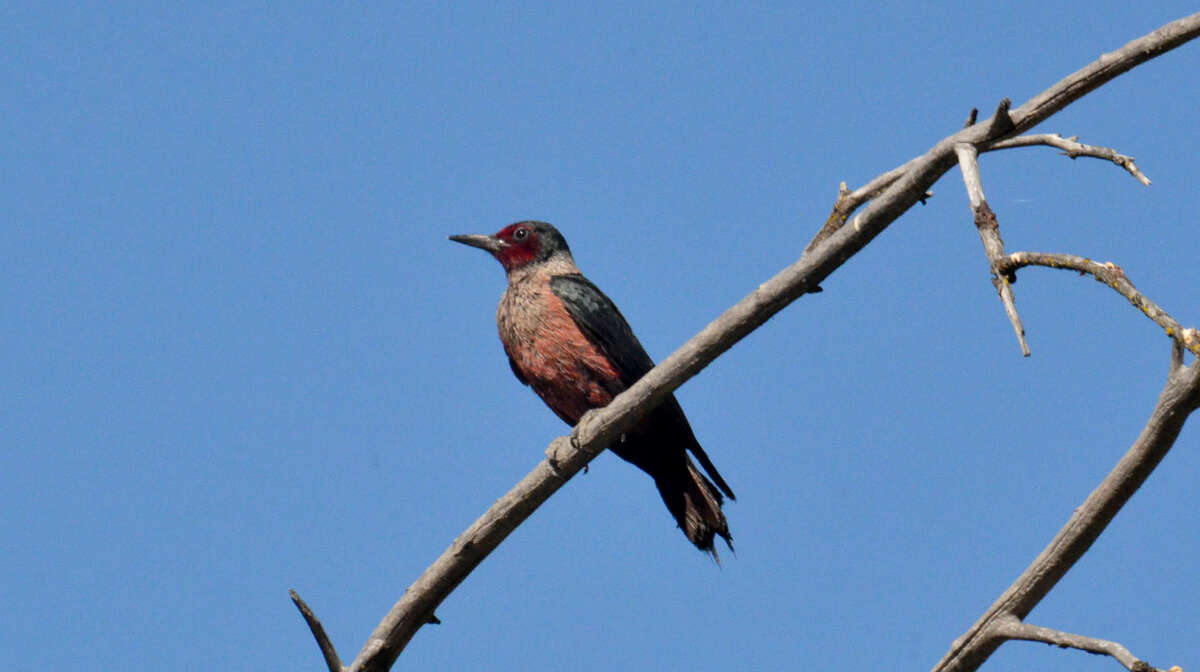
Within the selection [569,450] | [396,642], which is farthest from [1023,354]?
[396,642]

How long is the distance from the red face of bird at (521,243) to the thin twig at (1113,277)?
4.42 meters

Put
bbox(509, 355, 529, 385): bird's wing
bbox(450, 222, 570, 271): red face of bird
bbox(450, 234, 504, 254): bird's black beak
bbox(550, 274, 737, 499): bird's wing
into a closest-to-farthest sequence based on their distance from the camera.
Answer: bbox(550, 274, 737, 499): bird's wing < bbox(509, 355, 529, 385): bird's wing < bbox(450, 222, 570, 271): red face of bird < bbox(450, 234, 504, 254): bird's black beak

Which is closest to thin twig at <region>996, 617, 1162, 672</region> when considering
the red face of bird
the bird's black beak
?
the red face of bird

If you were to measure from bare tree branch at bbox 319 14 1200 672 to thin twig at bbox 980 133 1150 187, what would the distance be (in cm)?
4

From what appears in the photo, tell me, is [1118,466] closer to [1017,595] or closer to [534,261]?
[1017,595]

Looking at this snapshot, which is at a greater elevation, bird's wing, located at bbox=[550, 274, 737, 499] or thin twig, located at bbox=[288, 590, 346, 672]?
bird's wing, located at bbox=[550, 274, 737, 499]

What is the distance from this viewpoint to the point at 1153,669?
11.5ft

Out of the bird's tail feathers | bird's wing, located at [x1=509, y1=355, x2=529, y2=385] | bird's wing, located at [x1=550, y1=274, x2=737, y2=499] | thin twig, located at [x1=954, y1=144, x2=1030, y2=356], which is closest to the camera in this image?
thin twig, located at [x1=954, y1=144, x2=1030, y2=356]

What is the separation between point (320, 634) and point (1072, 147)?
3.13m

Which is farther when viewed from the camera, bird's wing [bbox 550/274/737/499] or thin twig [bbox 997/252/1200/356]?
bird's wing [bbox 550/274/737/499]

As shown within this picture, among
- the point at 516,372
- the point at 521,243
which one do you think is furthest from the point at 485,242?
the point at 516,372

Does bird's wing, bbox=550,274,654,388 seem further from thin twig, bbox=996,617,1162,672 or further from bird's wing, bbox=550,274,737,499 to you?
thin twig, bbox=996,617,1162,672

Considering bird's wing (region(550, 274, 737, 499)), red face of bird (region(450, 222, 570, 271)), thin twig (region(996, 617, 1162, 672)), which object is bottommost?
thin twig (region(996, 617, 1162, 672))

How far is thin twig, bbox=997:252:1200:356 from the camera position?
3.50 meters
